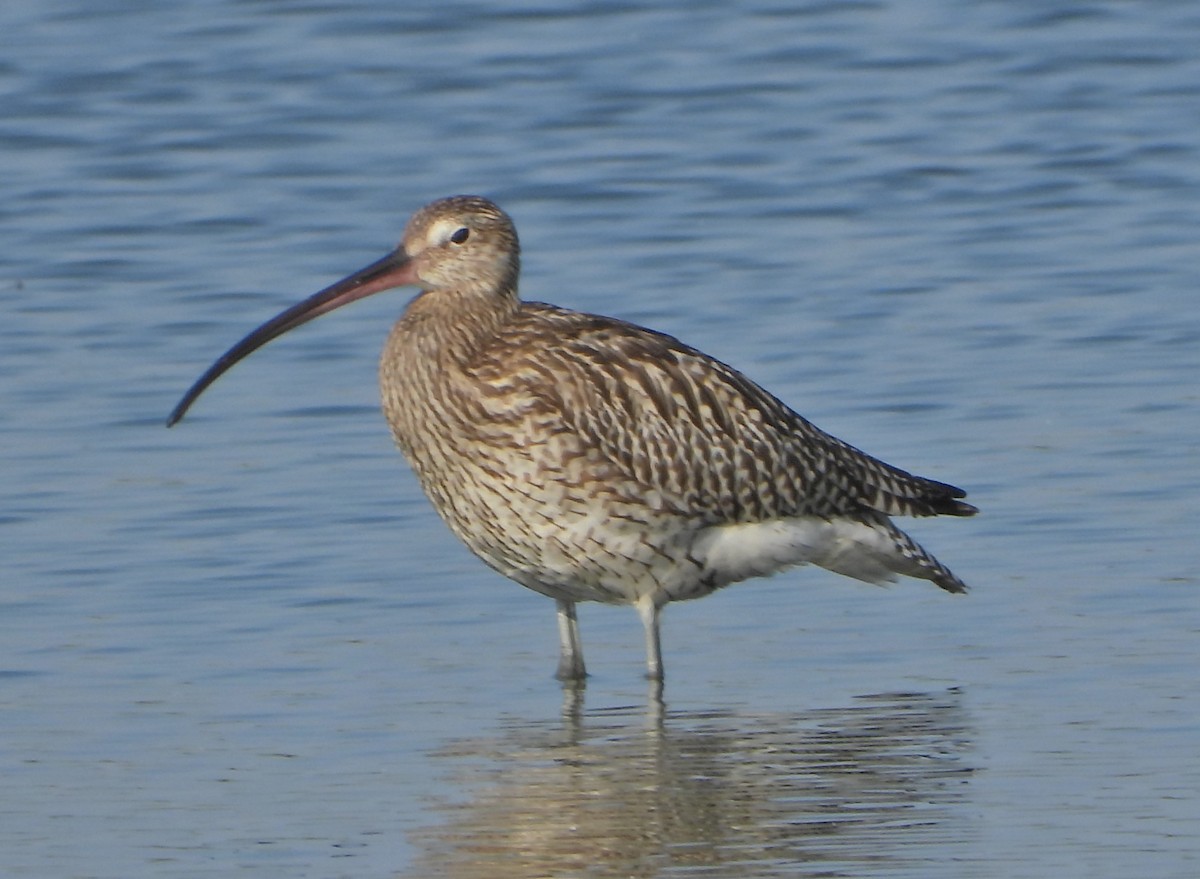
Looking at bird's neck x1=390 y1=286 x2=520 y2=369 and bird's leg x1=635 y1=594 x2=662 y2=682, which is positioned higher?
bird's neck x1=390 y1=286 x2=520 y2=369

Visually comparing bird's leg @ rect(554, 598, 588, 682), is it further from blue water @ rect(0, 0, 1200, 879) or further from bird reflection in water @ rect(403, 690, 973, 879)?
bird reflection in water @ rect(403, 690, 973, 879)

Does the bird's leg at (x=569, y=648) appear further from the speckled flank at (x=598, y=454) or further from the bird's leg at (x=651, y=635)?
the bird's leg at (x=651, y=635)

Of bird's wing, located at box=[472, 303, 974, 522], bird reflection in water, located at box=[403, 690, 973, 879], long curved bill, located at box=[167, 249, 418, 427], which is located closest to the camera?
bird reflection in water, located at box=[403, 690, 973, 879]

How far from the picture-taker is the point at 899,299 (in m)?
14.2

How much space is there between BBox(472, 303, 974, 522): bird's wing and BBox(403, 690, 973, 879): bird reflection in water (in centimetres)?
103

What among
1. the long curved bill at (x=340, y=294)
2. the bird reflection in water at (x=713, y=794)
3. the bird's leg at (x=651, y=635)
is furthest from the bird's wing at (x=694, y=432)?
the bird reflection in water at (x=713, y=794)

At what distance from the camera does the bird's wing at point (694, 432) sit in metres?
9.40

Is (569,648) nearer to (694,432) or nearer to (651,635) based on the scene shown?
(651,635)

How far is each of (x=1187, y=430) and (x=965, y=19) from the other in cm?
1051

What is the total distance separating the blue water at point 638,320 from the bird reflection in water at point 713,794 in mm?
22

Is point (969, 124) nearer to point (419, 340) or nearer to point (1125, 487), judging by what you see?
point (1125, 487)

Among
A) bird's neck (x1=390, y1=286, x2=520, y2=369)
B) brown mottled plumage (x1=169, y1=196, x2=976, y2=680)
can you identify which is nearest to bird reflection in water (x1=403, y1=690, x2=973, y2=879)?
brown mottled plumage (x1=169, y1=196, x2=976, y2=680)

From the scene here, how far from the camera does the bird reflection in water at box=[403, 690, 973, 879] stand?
7.19m

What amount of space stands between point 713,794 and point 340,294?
8.91 feet
